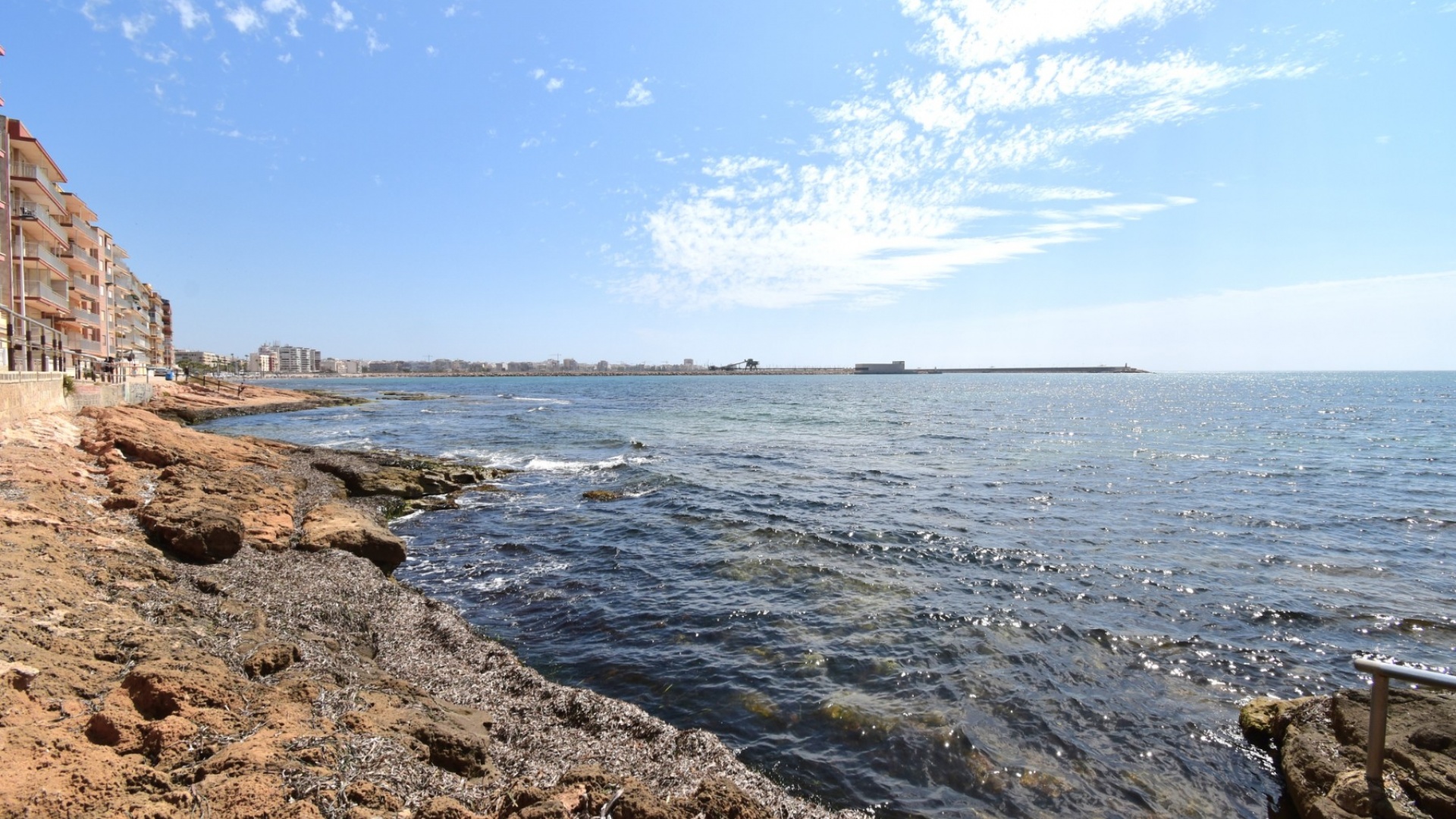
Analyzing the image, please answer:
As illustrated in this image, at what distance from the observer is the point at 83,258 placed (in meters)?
50.6

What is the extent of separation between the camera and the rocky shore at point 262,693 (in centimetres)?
427

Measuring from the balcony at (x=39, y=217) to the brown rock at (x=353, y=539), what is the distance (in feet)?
137

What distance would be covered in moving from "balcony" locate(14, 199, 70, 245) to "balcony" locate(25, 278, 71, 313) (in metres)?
2.74

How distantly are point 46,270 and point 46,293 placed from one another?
151 centimetres

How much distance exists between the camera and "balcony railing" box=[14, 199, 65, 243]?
121 ft

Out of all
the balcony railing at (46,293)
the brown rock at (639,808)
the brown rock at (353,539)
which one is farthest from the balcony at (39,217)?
the brown rock at (639,808)

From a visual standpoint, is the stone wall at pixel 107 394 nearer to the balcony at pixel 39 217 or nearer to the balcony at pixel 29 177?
the balcony at pixel 39 217

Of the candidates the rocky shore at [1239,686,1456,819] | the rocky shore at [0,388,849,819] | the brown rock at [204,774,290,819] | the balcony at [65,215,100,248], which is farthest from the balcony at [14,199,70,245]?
the rocky shore at [1239,686,1456,819]

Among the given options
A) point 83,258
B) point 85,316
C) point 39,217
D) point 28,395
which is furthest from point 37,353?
point 85,316

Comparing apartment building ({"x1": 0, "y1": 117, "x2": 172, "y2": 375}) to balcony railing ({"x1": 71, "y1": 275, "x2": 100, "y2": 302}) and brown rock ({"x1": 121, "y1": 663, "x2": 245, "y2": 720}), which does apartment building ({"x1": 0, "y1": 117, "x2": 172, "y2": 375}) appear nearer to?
balcony railing ({"x1": 71, "y1": 275, "x2": 100, "y2": 302})

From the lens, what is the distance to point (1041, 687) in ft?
29.1

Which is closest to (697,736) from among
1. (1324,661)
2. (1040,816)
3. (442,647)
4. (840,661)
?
(840,661)

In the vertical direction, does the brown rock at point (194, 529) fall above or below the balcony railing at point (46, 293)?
below

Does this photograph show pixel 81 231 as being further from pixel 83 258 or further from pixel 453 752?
pixel 453 752
